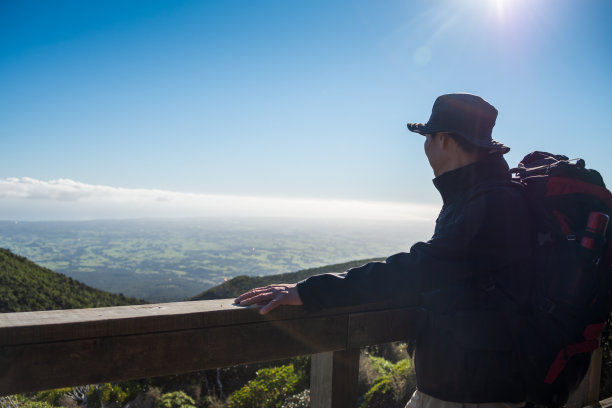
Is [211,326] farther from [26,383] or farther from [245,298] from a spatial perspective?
[26,383]

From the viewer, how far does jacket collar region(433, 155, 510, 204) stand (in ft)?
5.95

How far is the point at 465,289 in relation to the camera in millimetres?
1667

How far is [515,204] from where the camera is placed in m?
1.63

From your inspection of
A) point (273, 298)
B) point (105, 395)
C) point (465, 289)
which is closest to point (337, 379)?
point (273, 298)

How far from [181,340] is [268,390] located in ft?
16.0

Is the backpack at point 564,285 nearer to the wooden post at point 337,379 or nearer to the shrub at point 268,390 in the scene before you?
the wooden post at point 337,379

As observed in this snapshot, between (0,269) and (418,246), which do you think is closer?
(418,246)

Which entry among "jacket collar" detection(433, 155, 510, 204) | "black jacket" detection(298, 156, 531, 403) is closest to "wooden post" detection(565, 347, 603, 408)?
"black jacket" detection(298, 156, 531, 403)

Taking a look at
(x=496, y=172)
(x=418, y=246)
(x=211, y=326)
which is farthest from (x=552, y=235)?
(x=211, y=326)

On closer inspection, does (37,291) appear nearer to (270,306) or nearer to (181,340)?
(181,340)

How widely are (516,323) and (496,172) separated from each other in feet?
2.12

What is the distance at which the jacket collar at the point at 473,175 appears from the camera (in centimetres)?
181

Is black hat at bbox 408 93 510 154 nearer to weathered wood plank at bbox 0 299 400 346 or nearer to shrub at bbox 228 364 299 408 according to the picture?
weathered wood plank at bbox 0 299 400 346

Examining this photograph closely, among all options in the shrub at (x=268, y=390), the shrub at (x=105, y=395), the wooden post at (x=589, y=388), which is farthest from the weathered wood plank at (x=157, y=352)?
the shrub at (x=268, y=390)
